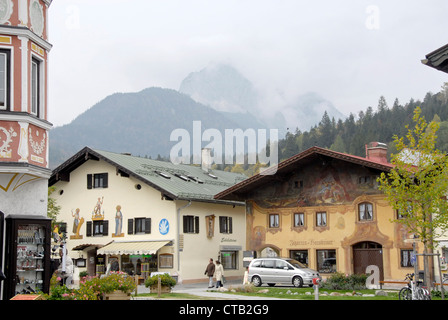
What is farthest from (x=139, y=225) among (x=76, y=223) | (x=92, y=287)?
(x=92, y=287)

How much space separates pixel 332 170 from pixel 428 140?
1398cm

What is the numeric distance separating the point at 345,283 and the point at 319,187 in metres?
8.10

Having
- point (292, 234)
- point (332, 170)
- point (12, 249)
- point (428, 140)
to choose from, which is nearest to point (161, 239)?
point (292, 234)

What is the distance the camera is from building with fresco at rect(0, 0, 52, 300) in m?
16.3

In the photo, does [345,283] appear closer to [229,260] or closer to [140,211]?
[140,211]

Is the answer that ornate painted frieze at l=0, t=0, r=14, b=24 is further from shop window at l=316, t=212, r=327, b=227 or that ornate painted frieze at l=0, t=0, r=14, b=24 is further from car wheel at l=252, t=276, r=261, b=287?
shop window at l=316, t=212, r=327, b=227

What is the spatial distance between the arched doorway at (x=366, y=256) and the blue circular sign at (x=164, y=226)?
511 inches

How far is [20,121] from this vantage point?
1645cm

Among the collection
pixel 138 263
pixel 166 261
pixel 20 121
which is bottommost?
pixel 138 263

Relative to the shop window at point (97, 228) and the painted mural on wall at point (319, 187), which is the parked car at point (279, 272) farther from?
the shop window at point (97, 228)

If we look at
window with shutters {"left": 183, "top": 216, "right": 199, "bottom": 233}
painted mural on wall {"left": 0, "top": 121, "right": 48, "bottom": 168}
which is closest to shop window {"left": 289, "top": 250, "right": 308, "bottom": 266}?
window with shutters {"left": 183, "top": 216, "right": 199, "bottom": 233}

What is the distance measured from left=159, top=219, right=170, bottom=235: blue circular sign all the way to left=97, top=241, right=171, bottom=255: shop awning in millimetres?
835

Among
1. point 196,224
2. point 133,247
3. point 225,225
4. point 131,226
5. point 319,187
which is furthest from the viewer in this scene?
point 225,225
